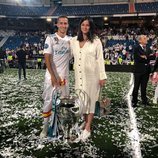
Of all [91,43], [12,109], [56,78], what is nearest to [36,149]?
[56,78]

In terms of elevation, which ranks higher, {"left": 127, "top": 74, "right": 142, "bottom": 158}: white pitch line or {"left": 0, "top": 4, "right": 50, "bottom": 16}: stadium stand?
{"left": 0, "top": 4, "right": 50, "bottom": 16}: stadium stand

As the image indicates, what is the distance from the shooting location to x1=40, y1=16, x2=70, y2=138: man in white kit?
5348mm

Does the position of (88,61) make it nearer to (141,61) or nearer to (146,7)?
(141,61)

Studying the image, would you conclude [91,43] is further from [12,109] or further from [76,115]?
[12,109]

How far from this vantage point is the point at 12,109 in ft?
27.0

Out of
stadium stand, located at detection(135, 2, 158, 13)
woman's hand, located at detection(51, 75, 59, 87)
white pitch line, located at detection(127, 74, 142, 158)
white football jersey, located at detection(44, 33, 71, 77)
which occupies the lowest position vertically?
white pitch line, located at detection(127, 74, 142, 158)

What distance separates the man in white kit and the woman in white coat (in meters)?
0.18

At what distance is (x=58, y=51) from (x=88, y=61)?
0.54 m

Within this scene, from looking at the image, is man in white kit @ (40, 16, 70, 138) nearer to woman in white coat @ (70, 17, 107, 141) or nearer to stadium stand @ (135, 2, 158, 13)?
woman in white coat @ (70, 17, 107, 141)

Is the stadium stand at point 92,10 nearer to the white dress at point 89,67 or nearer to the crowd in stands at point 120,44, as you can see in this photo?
the crowd in stands at point 120,44

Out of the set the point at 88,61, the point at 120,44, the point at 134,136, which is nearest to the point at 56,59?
the point at 88,61

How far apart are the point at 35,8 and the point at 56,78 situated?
4047cm

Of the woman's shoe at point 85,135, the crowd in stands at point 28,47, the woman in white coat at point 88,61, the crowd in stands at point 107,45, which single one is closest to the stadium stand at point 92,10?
the crowd in stands at point 107,45

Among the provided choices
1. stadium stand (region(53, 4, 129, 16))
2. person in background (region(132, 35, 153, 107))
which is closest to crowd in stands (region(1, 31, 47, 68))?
stadium stand (region(53, 4, 129, 16))
